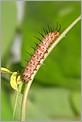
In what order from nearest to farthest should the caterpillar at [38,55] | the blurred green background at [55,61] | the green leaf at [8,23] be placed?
the caterpillar at [38,55] < the green leaf at [8,23] < the blurred green background at [55,61]

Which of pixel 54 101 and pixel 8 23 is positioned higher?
pixel 8 23

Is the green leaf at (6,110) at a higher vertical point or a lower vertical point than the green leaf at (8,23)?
lower

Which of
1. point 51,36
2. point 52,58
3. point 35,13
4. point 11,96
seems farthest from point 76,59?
point 51,36

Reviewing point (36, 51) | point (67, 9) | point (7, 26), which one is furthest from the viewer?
point (67, 9)

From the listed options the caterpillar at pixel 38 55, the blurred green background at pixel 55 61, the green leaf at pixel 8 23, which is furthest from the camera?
the blurred green background at pixel 55 61

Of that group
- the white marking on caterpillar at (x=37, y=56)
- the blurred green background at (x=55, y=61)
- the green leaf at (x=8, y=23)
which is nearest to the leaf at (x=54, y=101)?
the blurred green background at (x=55, y=61)

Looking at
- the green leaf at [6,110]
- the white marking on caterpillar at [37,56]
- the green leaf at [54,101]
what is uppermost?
the white marking on caterpillar at [37,56]

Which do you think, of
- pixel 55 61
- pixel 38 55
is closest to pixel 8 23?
pixel 55 61

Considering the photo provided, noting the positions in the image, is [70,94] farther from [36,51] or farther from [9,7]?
[36,51]

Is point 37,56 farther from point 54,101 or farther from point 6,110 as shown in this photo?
point 54,101

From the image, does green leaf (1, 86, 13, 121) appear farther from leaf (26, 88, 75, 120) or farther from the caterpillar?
leaf (26, 88, 75, 120)

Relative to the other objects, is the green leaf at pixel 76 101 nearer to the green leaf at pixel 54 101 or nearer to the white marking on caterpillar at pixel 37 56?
the green leaf at pixel 54 101
